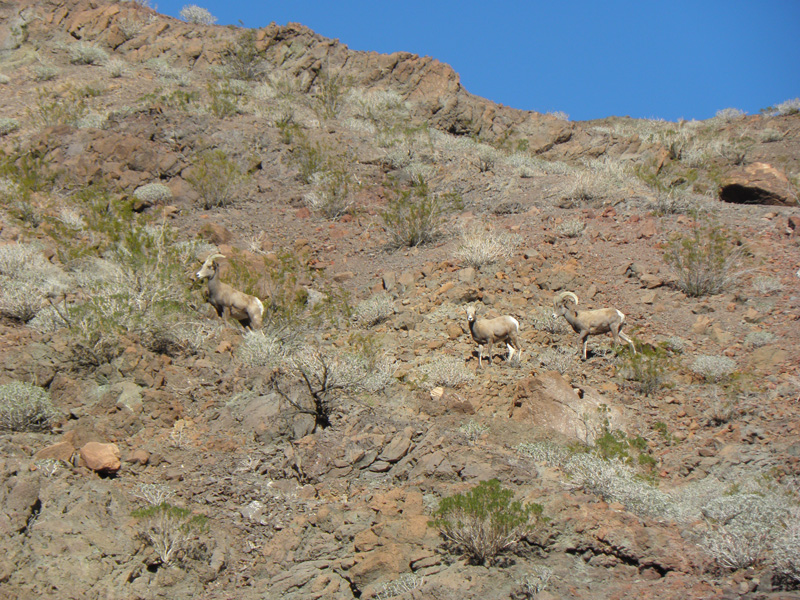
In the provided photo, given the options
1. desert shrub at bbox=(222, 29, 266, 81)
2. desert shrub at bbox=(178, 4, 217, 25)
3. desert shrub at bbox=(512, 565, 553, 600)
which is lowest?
desert shrub at bbox=(512, 565, 553, 600)

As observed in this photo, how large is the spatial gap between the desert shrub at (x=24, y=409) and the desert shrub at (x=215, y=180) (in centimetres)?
832

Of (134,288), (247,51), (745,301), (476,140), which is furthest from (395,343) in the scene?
(247,51)

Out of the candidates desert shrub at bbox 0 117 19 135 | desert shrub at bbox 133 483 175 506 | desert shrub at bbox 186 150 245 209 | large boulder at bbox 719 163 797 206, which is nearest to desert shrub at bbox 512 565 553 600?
desert shrub at bbox 133 483 175 506

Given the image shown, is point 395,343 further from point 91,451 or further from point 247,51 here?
point 247,51

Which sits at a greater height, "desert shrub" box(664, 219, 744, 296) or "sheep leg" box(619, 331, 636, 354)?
"desert shrub" box(664, 219, 744, 296)

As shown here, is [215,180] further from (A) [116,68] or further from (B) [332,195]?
(A) [116,68]

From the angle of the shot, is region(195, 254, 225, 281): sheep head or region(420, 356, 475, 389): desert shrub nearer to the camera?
region(420, 356, 475, 389): desert shrub

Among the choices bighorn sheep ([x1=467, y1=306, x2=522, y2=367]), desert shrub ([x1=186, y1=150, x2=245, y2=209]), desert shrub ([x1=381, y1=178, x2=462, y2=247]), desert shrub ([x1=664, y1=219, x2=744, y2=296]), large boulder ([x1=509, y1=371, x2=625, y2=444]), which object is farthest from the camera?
desert shrub ([x1=186, y1=150, x2=245, y2=209])

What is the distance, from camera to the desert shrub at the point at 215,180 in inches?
539

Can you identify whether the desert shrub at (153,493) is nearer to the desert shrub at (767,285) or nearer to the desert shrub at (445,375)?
the desert shrub at (445,375)

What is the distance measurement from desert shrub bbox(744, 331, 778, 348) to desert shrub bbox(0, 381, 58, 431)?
8.52 meters

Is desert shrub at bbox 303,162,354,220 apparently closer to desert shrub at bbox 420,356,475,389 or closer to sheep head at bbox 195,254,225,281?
sheep head at bbox 195,254,225,281

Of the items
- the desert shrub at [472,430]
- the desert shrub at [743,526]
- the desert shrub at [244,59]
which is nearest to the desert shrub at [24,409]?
the desert shrub at [472,430]

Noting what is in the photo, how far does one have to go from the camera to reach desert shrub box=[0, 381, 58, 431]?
19.0 ft
